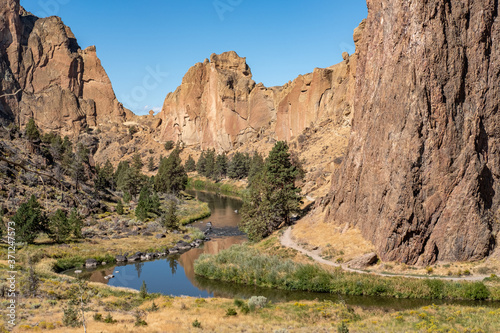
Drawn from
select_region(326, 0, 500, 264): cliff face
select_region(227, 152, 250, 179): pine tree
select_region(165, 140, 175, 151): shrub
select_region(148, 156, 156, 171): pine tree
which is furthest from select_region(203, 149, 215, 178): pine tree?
select_region(326, 0, 500, 264): cliff face

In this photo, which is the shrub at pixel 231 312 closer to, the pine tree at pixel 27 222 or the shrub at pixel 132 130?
the pine tree at pixel 27 222

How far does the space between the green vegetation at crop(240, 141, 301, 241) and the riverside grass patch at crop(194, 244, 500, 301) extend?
6.22 meters

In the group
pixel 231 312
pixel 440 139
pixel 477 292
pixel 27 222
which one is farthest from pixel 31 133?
pixel 477 292

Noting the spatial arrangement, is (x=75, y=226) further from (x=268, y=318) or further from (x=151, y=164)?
(x=151, y=164)

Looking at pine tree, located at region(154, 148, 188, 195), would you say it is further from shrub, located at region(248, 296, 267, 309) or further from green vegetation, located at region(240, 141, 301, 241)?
shrub, located at region(248, 296, 267, 309)

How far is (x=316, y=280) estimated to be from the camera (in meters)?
32.2

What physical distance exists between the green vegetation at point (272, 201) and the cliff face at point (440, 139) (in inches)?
569

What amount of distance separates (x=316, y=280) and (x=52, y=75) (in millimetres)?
164685

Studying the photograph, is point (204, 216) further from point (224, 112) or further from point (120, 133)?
point (120, 133)

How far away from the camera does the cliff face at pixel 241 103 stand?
379 feet

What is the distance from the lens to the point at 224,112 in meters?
148

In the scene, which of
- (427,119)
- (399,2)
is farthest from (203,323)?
(399,2)

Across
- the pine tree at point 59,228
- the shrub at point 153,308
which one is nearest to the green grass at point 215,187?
the pine tree at point 59,228

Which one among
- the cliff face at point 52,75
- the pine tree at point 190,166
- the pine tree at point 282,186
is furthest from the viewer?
the cliff face at point 52,75
